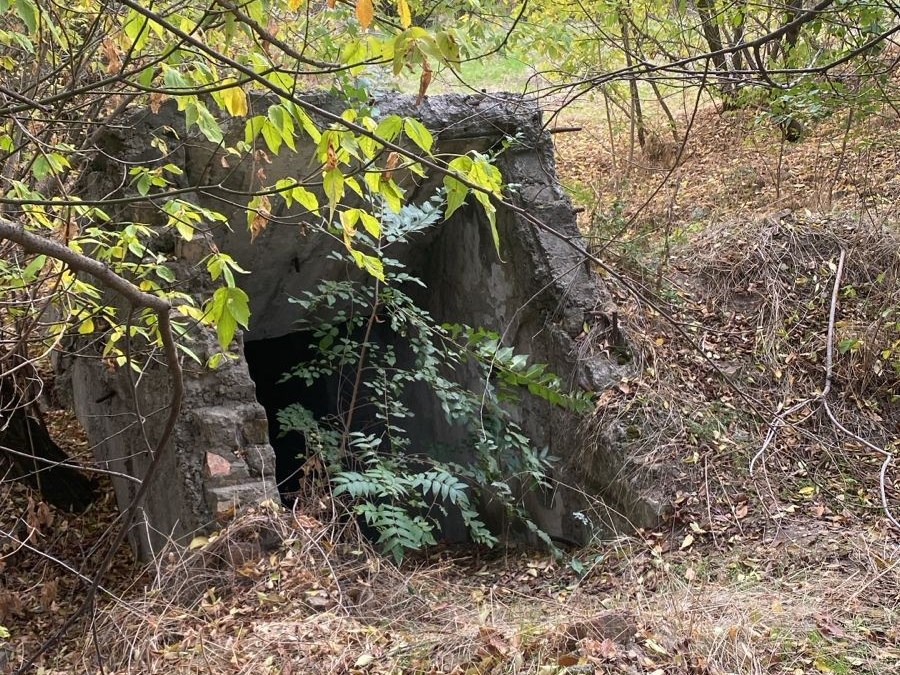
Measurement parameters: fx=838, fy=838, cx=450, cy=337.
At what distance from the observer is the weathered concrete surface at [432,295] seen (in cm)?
427

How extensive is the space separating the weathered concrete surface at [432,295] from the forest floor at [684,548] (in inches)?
13.3

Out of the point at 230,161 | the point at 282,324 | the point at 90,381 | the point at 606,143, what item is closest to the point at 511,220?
the point at 230,161

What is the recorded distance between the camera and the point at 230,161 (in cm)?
499

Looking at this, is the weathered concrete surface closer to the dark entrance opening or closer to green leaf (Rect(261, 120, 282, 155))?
the dark entrance opening

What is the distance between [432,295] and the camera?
6.88 metres

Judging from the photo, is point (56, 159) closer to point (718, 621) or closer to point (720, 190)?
point (718, 621)

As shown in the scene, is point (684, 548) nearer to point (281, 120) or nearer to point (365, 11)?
point (281, 120)

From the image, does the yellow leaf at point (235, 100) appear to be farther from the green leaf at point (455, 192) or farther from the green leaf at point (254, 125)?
the green leaf at point (455, 192)

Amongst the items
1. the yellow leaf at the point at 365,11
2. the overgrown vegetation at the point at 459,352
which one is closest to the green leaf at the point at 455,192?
the overgrown vegetation at the point at 459,352

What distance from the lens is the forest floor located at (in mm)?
2879

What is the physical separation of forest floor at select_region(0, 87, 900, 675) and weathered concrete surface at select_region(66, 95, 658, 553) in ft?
1.10

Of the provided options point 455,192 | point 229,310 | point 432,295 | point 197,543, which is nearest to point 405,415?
point 197,543

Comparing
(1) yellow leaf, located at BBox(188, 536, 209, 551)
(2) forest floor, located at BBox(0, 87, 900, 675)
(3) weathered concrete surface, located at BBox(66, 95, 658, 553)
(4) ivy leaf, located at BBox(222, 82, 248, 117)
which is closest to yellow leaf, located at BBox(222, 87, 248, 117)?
(4) ivy leaf, located at BBox(222, 82, 248, 117)

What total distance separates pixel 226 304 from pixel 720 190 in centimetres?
675
